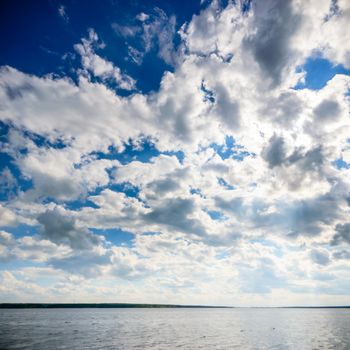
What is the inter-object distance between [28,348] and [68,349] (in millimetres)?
7595

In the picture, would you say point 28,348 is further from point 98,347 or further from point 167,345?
point 167,345

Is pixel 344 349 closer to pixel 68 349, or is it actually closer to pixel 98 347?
pixel 98 347

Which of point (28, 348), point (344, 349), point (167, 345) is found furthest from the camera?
point (167, 345)

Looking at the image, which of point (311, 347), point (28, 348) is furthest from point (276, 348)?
point (28, 348)

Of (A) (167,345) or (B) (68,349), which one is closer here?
(B) (68,349)

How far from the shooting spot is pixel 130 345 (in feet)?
218

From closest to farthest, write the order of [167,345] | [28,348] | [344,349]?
[28,348], [344,349], [167,345]

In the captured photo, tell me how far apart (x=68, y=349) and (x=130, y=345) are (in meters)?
14.2

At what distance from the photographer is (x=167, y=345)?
2613 inches

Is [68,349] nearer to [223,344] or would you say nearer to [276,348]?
[223,344]

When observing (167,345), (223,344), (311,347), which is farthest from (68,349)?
(311,347)

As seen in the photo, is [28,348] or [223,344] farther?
[223,344]

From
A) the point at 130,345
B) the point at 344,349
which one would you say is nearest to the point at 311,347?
the point at 344,349

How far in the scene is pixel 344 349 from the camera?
2451 inches
